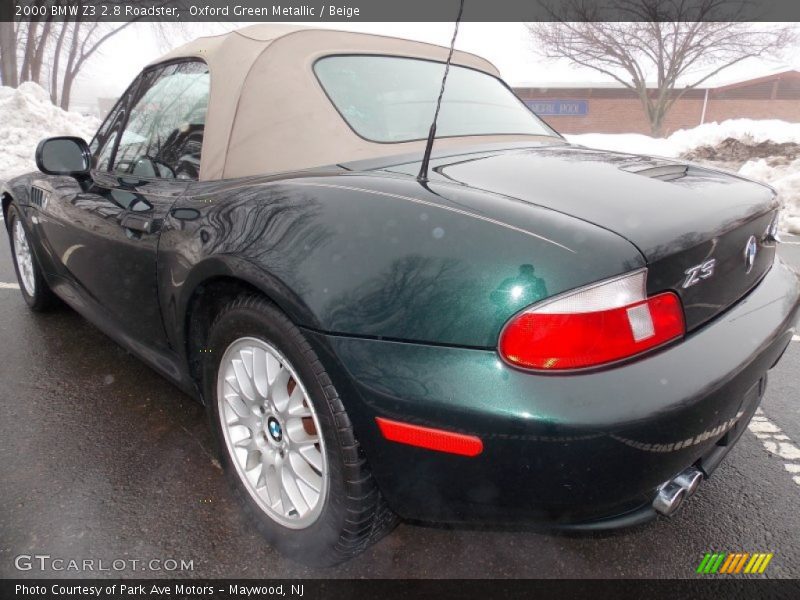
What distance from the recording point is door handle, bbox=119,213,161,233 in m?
2.05

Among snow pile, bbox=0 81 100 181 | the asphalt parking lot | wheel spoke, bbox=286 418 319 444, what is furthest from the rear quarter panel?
snow pile, bbox=0 81 100 181

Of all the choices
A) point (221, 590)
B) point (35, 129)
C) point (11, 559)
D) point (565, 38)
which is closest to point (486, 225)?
point (221, 590)

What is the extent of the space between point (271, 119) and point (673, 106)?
34.2 meters

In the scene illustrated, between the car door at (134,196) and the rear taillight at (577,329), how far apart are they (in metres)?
1.40

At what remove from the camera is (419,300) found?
1.35 metres

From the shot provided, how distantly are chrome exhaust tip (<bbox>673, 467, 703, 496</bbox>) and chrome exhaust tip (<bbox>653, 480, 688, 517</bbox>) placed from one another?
0.05 feet

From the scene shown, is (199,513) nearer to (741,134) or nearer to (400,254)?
(400,254)

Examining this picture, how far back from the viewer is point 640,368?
1.28m

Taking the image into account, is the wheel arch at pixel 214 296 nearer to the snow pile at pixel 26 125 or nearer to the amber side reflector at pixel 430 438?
the amber side reflector at pixel 430 438

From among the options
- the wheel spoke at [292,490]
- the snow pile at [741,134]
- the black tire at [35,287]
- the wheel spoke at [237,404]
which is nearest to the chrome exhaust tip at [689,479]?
the wheel spoke at [292,490]

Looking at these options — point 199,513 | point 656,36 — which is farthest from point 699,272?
point 656,36

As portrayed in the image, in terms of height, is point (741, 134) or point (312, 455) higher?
point (741, 134)

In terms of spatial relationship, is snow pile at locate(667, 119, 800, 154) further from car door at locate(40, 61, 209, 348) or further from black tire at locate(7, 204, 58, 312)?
black tire at locate(7, 204, 58, 312)

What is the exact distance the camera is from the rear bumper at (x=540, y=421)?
122 cm
